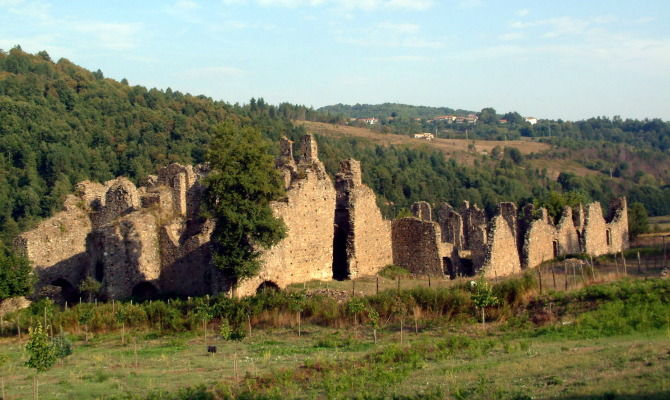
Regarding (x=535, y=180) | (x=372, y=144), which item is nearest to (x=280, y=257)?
(x=535, y=180)

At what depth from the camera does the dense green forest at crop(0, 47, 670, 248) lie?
72.1 meters

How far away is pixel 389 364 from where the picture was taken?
20.0 m

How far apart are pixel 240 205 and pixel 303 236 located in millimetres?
3610

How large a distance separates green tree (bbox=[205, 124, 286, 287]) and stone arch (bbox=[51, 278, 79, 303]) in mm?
7346

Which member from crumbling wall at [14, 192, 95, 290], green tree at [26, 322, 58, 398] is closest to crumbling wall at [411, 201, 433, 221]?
crumbling wall at [14, 192, 95, 290]

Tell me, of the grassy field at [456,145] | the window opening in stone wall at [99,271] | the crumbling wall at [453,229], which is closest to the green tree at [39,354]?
the window opening in stone wall at [99,271]

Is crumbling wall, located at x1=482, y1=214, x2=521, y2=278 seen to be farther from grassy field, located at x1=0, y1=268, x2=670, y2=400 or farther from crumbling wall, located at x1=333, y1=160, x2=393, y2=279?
grassy field, located at x1=0, y1=268, x2=670, y2=400

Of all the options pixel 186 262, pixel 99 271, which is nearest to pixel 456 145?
pixel 99 271

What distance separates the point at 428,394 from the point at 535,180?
350ft

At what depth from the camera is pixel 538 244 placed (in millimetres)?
39719

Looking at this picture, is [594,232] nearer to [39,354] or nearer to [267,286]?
[267,286]

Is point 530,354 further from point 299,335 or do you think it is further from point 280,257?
point 280,257

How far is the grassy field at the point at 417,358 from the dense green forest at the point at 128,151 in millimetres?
38546

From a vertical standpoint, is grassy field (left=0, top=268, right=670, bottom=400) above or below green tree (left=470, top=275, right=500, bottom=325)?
below
